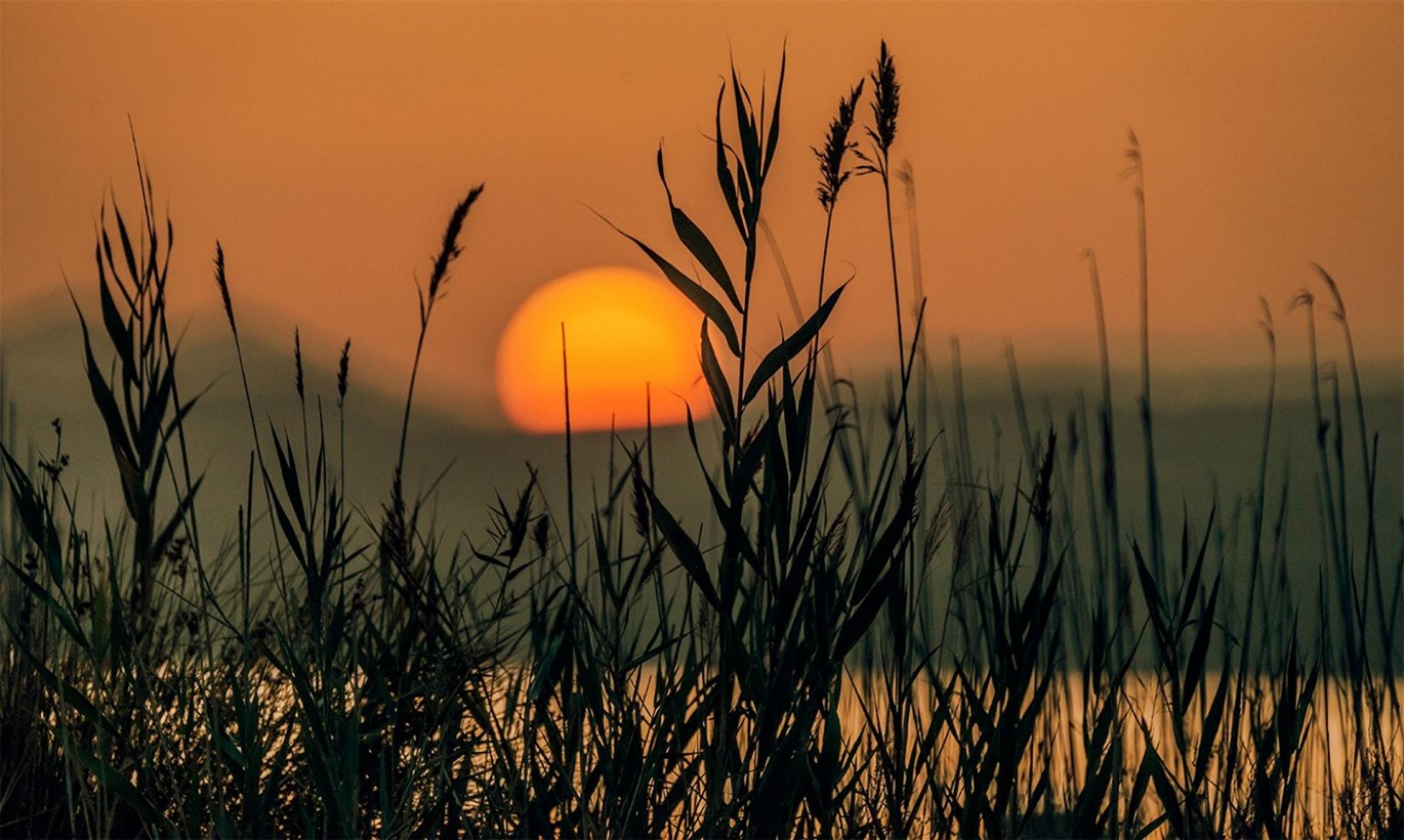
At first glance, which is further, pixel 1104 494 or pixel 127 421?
pixel 1104 494

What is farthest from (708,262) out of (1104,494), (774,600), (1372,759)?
(1372,759)

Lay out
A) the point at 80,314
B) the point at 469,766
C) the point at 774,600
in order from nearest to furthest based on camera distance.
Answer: the point at 774,600, the point at 469,766, the point at 80,314

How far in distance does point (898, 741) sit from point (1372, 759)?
3.00 feet

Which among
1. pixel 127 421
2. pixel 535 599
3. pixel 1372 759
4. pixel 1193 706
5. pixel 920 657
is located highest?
pixel 127 421

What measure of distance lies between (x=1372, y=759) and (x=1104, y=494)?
0.58m

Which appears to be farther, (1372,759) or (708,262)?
(1372,759)

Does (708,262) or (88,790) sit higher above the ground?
(708,262)

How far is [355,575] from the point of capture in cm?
174

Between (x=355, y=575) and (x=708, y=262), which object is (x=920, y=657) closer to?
(x=708, y=262)

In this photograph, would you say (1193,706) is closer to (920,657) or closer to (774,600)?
(920,657)

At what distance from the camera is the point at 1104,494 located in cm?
190

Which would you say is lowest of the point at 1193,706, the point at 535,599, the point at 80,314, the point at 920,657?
the point at 1193,706

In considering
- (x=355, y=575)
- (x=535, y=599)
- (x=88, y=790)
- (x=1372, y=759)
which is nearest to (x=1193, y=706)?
(x=1372, y=759)

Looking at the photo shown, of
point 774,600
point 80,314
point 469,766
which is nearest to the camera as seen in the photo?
point 774,600
